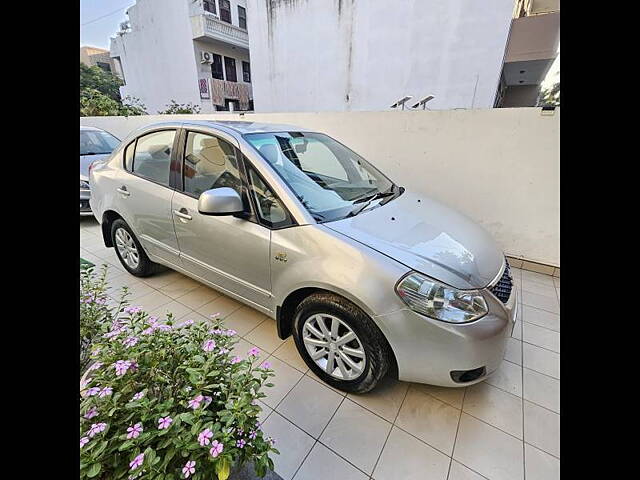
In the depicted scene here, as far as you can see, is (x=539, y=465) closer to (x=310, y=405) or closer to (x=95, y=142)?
(x=310, y=405)

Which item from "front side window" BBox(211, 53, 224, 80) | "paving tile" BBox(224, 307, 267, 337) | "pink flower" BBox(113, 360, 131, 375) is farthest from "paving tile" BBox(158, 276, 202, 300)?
"front side window" BBox(211, 53, 224, 80)

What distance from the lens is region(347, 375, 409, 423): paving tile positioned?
165cm

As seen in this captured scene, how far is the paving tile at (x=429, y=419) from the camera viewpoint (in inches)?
59.6

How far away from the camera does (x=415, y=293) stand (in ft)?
4.63

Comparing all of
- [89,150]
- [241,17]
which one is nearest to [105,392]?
[89,150]

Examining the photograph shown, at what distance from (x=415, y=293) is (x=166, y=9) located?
17311 mm

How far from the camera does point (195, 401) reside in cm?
91

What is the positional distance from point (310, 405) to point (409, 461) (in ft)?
1.87

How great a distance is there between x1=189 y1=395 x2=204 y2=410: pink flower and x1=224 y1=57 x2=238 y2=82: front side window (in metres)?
16.9

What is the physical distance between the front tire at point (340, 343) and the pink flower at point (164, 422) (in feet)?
2.99

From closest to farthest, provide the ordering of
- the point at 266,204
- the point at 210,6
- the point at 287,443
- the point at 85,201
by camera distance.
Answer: the point at 287,443 → the point at 266,204 → the point at 85,201 → the point at 210,6
